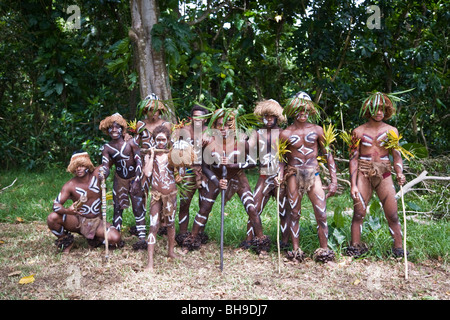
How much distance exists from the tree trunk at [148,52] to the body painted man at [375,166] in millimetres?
3031

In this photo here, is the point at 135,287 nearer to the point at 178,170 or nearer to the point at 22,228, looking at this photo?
the point at 178,170

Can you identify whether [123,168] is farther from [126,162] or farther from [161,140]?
[161,140]

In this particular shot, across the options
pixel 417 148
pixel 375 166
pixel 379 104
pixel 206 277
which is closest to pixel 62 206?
pixel 206 277

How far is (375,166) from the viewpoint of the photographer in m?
4.29

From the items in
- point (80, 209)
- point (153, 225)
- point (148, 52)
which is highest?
point (148, 52)

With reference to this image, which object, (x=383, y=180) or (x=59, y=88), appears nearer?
(x=383, y=180)

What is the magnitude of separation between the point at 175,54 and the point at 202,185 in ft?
7.50

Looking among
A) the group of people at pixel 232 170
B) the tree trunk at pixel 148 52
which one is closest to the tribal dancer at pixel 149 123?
the group of people at pixel 232 170

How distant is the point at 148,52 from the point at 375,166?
3.71 m

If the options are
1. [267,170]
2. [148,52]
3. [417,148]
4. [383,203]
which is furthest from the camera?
[148,52]

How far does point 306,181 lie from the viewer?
431 cm

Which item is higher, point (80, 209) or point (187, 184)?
point (187, 184)

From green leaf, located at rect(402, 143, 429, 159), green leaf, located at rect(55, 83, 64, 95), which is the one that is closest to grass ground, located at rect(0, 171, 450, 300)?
green leaf, located at rect(402, 143, 429, 159)

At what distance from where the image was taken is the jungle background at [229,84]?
14.7ft
